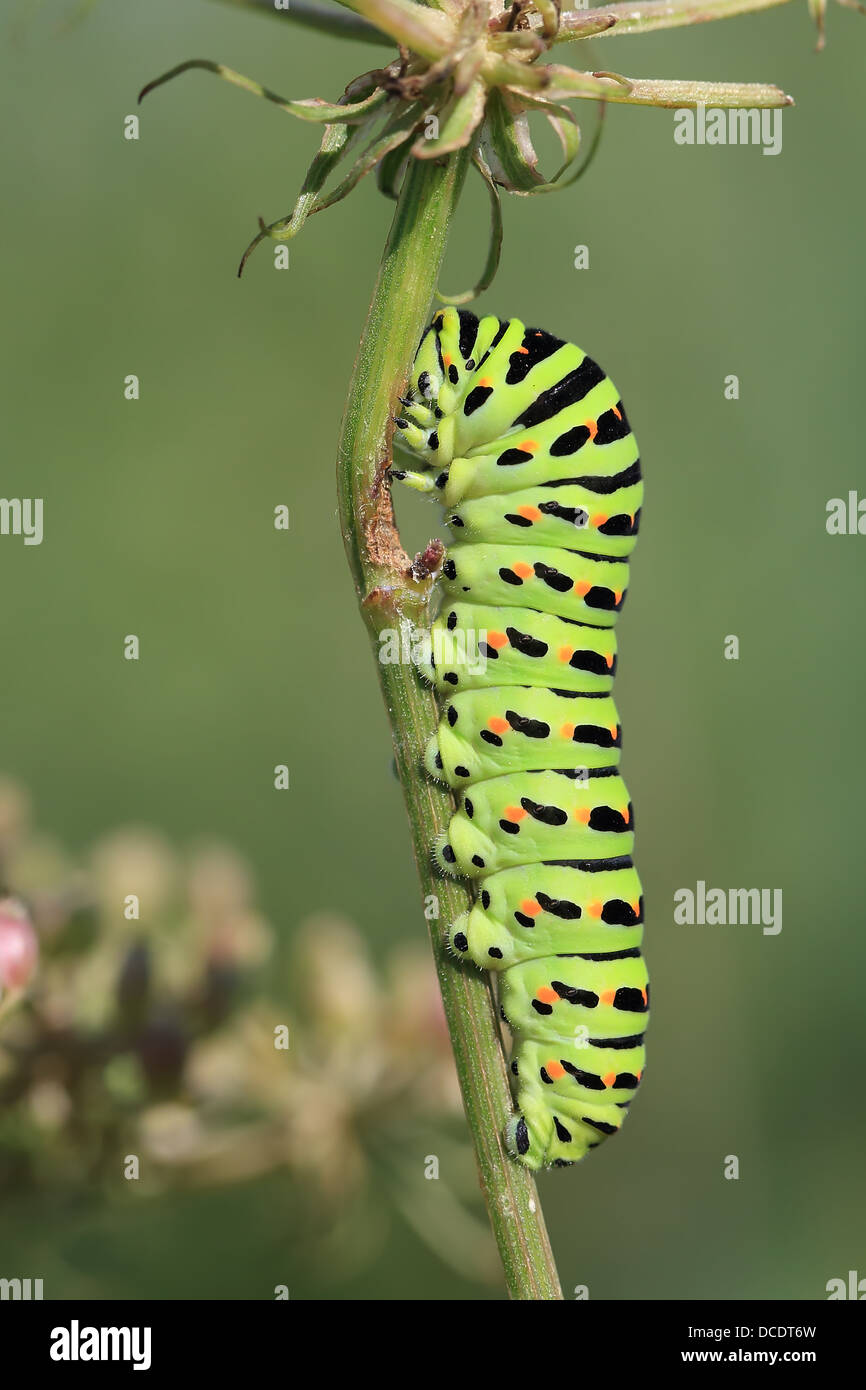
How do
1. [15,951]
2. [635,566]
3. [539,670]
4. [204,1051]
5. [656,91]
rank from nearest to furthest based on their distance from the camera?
[656,91] < [15,951] < [204,1051] < [539,670] < [635,566]

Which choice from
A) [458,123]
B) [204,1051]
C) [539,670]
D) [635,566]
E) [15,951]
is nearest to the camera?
[458,123]

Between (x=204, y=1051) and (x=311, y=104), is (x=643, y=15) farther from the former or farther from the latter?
(x=204, y=1051)

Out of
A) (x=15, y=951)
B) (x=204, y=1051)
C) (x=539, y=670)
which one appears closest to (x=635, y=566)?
(x=539, y=670)

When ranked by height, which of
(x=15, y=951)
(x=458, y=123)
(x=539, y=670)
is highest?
(x=458, y=123)

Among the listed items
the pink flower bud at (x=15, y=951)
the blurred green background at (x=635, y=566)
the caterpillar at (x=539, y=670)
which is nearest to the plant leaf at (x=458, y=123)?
the caterpillar at (x=539, y=670)

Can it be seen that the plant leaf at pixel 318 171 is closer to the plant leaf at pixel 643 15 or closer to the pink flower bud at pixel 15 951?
the plant leaf at pixel 643 15
